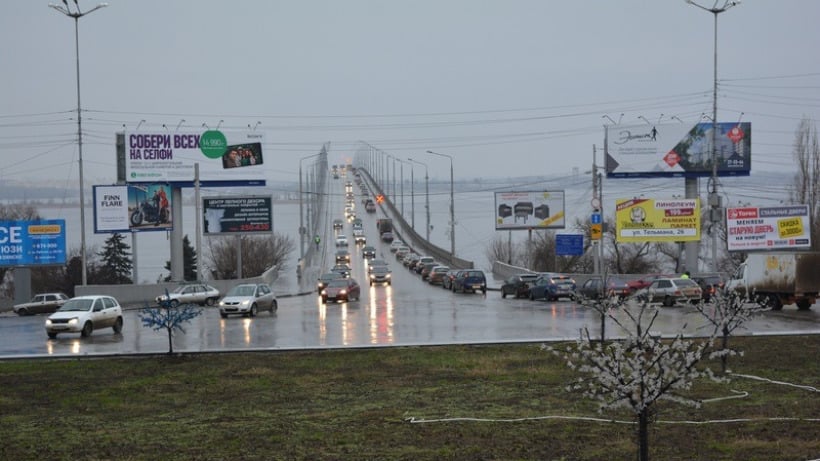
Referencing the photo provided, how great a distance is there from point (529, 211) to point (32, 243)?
147 feet

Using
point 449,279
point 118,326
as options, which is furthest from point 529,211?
point 118,326

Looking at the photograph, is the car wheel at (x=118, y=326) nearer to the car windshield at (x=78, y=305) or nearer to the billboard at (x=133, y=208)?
the car windshield at (x=78, y=305)

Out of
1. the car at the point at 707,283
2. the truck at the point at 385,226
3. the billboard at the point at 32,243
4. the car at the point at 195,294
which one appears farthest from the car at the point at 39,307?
the truck at the point at 385,226

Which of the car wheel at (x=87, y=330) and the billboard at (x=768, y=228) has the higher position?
the billboard at (x=768, y=228)

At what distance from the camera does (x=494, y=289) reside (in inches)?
2522

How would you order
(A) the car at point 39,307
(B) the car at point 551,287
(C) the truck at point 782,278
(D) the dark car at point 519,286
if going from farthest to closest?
(D) the dark car at point 519,286
(A) the car at point 39,307
(B) the car at point 551,287
(C) the truck at point 782,278

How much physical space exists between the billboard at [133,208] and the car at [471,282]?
64.7ft

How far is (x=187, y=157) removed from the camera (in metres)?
65.5

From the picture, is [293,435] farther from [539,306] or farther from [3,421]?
[539,306]

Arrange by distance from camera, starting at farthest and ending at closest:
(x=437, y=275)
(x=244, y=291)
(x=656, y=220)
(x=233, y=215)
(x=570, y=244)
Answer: (x=570, y=244) → (x=437, y=275) → (x=233, y=215) → (x=656, y=220) → (x=244, y=291)

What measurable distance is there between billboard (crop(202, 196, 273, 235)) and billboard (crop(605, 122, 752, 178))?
26194mm

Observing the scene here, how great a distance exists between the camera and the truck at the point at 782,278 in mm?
36719

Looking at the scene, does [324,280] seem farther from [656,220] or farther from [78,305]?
[78,305]

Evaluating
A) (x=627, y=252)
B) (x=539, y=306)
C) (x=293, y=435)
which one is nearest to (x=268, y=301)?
(x=539, y=306)
